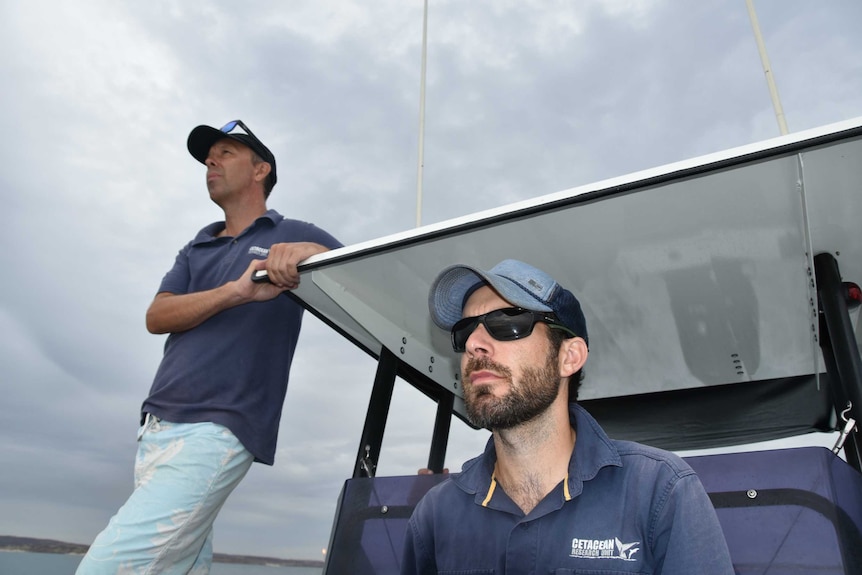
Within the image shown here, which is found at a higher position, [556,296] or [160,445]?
[556,296]

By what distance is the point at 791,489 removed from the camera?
1.90 meters

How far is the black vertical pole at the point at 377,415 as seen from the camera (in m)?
2.83

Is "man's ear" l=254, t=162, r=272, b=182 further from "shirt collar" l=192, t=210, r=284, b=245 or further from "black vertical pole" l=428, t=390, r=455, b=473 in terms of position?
"black vertical pole" l=428, t=390, r=455, b=473

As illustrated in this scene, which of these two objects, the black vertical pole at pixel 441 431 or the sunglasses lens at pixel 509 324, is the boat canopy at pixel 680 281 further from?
the sunglasses lens at pixel 509 324

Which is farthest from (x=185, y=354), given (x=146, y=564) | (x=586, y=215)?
(x=586, y=215)

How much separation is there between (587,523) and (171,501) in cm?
159

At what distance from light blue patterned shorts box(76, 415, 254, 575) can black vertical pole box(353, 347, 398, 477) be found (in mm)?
480

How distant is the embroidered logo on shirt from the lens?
1600 millimetres

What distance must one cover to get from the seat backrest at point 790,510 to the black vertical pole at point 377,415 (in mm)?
1416

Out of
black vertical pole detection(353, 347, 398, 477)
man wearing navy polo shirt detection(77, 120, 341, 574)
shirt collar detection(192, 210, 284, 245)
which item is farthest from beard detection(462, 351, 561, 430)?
shirt collar detection(192, 210, 284, 245)

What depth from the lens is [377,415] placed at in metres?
3.02

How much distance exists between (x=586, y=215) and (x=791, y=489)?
3.65 feet

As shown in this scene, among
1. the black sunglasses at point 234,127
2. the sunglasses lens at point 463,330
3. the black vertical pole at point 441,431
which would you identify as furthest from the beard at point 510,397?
the black sunglasses at point 234,127

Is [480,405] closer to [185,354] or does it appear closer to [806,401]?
[185,354]
